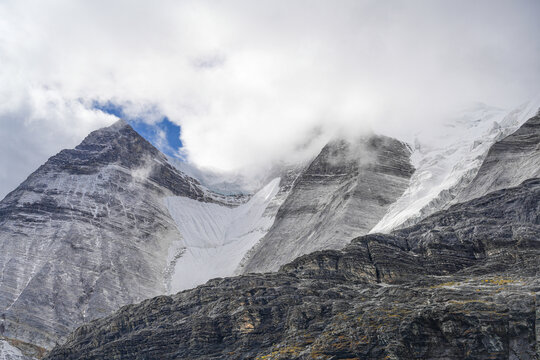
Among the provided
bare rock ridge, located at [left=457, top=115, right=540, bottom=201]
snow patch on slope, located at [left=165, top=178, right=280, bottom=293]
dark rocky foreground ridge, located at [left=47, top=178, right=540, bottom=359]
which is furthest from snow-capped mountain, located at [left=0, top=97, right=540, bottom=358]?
dark rocky foreground ridge, located at [left=47, top=178, right=540, bottom=359]

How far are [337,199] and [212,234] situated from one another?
47.0 m

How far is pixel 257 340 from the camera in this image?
3462 cm

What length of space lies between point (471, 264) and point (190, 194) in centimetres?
11319

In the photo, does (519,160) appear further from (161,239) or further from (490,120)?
(161,239)

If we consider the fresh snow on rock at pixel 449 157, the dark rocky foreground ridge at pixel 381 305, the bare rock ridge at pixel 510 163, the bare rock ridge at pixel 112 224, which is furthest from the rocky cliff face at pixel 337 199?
the dark rocky foreground ridge at pixel 381 305

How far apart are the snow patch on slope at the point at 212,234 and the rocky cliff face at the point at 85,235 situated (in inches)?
124

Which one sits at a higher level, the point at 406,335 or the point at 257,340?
the point at 257,340

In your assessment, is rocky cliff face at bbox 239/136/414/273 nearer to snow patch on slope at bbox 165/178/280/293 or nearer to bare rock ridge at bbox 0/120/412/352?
bare rock ridge at bbox 0/120/412/352

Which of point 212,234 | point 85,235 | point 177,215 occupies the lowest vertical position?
point 85,235

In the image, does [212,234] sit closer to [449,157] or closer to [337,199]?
[337,199]

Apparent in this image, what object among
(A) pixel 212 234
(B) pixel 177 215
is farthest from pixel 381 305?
(B) pixel 177 215

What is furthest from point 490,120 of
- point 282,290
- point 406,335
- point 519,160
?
point 406,335

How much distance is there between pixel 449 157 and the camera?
95.4 m

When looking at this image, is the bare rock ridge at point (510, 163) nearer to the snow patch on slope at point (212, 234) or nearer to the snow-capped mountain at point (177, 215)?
the snow-capped mountain at point (177, 215)
